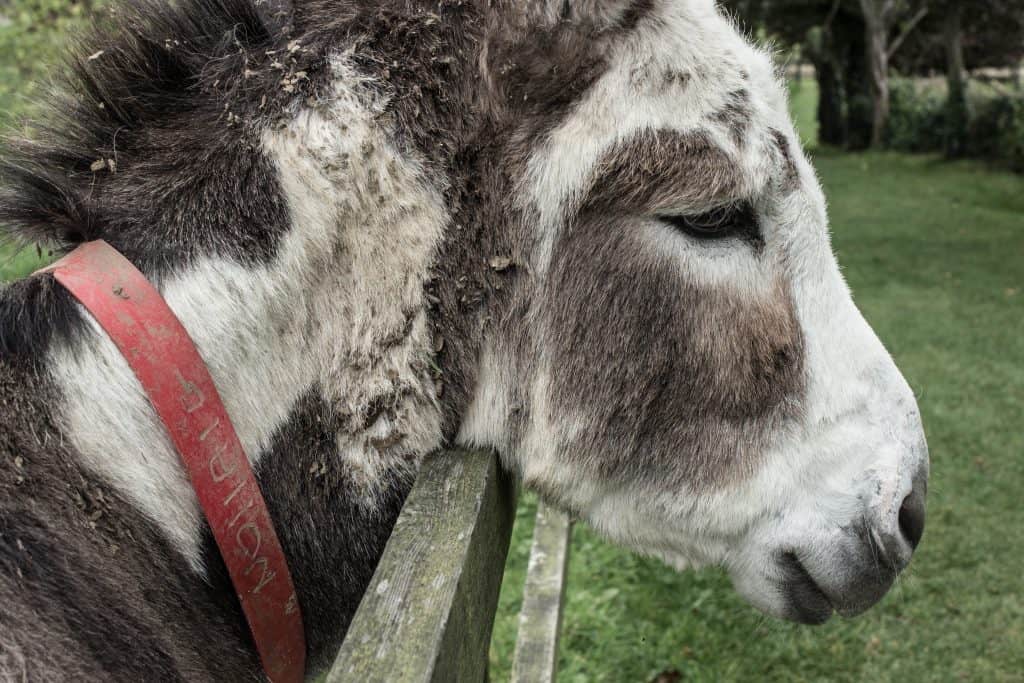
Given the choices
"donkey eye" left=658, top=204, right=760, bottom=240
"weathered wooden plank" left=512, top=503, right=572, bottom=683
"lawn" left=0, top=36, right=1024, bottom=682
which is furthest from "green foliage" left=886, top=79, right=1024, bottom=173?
"donkey eye" left=658, top=204, right=760, bottom=240

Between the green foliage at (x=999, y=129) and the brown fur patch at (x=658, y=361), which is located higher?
the brown fur patch at (x=658, y=361)

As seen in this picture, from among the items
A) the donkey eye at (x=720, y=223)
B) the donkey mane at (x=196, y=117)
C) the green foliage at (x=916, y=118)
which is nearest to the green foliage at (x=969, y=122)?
the green foliage at (x=916, y=118)

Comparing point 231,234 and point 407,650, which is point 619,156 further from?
point 407,650

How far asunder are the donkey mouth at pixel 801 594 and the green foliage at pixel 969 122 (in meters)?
19.9

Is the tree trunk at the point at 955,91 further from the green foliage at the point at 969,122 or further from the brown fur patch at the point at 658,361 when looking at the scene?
the brown fur patch at the point at 658,361

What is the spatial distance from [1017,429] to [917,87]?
72.6 ft

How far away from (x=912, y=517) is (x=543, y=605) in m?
1.55

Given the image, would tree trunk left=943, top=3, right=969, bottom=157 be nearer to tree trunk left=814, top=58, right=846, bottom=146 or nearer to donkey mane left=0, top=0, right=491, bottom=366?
tree trunk left=814, top=58, right=846, bottom=146

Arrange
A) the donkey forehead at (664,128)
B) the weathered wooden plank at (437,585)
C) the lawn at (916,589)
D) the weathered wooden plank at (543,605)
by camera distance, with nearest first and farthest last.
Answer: the weathered wooden plank at (437,585)
the donkey forehead at (664,128)
the weathered wooden plank at (543,605)
the lawn at (916,589)

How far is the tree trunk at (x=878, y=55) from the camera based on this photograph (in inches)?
901

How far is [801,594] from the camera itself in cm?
173

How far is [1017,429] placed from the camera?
6934 mm

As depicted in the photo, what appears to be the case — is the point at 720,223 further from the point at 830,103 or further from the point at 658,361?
the point at 830,103

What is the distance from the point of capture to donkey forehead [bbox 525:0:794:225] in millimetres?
1540
